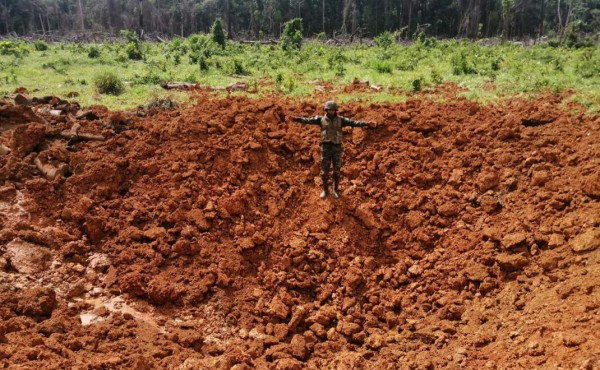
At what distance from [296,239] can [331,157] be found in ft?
4.05

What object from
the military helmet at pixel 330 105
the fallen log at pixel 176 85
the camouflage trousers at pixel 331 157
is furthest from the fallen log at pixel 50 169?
the fallen log at pixel 176 85

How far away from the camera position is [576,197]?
18.9 feet

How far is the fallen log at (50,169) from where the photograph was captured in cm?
660

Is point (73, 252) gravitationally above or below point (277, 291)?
above

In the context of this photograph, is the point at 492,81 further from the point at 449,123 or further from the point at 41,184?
the point at 41,184

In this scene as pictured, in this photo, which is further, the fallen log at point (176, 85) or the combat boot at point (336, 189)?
the fallen log at point (176, 85)

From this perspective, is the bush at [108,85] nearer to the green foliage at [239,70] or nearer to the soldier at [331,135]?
the green foliage at [239,70]

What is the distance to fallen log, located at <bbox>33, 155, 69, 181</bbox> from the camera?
260 inches

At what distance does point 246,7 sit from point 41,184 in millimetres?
42579

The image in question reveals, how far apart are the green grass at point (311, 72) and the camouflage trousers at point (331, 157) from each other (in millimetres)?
2842

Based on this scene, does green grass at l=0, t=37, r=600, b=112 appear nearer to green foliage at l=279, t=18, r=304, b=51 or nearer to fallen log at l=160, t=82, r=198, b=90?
fallen log at l=160, t=82, r=198, b=90

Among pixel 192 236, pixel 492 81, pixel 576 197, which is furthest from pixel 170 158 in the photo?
pixel 492 81

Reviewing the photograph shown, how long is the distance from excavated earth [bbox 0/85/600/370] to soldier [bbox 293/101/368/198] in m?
0.46

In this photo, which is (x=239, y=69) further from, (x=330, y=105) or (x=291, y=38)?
(x=330, y=105)
